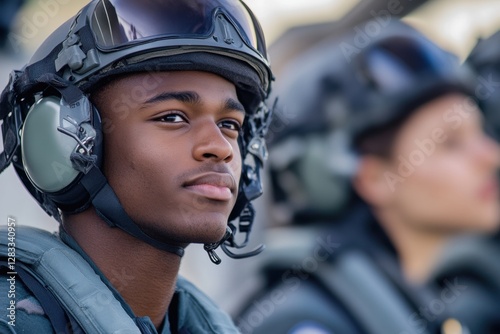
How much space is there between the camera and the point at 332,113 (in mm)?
5770

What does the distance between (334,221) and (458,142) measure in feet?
3.36

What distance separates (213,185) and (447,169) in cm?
390

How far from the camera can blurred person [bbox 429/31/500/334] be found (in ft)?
19.6

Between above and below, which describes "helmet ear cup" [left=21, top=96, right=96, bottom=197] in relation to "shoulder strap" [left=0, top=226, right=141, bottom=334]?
above

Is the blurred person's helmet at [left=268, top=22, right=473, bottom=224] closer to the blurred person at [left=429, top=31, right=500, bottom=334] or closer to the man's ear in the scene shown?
the man's ear

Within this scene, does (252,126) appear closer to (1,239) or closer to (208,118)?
(208,118)

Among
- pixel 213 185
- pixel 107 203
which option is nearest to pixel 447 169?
pixel 213 185

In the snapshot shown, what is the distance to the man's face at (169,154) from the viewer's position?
221cm

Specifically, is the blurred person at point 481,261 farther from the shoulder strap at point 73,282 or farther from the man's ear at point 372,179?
the shoulder strap at point 73,282

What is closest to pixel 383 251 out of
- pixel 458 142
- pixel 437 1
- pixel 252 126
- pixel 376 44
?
pixel 458 142

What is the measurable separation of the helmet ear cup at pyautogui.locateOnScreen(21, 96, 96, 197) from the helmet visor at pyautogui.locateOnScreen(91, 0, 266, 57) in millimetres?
185

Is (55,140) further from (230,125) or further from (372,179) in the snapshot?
(372,179)

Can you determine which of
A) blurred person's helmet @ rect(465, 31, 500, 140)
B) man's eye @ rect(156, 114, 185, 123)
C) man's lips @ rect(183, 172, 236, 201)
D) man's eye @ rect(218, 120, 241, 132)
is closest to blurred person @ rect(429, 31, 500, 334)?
blurred person's helmet @ rect(465, 31, 500, 140)

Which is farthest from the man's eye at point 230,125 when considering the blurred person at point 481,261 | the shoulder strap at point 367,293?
the blurred person at point 481,261
